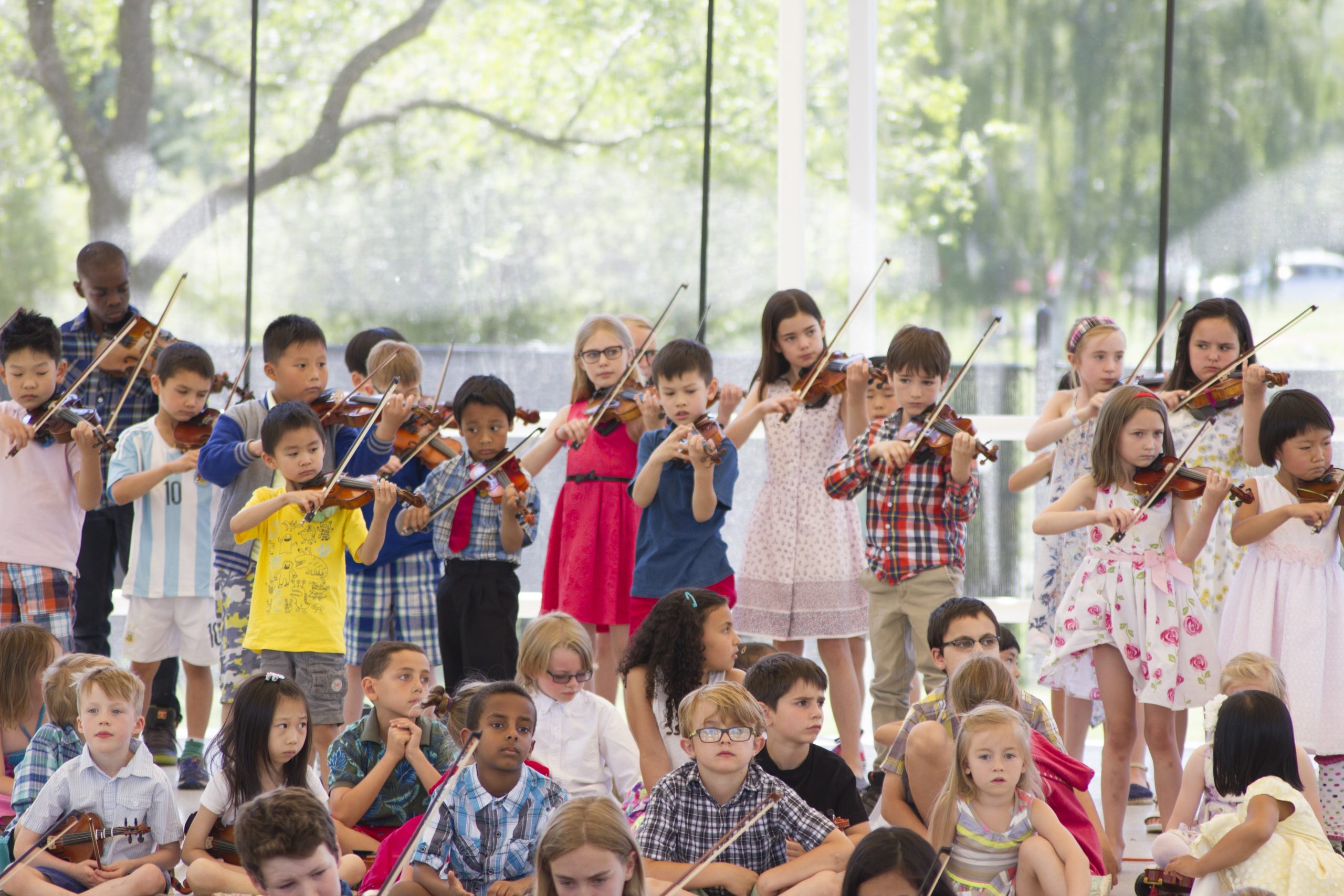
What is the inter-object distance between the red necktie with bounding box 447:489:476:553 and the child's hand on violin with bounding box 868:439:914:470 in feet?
3.65

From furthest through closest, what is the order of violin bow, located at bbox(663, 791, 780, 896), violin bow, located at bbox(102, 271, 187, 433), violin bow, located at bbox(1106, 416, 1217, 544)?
violin bow, located at bbox(102, 271, 187, 433) → violin bow, located at bbox(1106, 416, 1217, 544) → violin bow, located at bbox(663, 791, 780, 896)

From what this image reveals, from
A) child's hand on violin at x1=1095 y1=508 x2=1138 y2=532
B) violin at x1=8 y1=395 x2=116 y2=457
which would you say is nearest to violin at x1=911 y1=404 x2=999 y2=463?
child's hand on violin at x1=1095 y1=508 x2=1138 y2=532

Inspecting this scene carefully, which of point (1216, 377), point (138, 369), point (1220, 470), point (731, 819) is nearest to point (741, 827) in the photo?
point (731, 819)

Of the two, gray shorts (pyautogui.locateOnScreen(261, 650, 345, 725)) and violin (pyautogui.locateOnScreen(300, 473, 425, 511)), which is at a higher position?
violin (pyautogui.locateOnScreen(300, 473, 425, 511))

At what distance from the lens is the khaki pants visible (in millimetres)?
3893

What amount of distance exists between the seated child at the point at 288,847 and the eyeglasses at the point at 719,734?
2.44 feet

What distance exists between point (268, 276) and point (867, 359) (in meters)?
2.52

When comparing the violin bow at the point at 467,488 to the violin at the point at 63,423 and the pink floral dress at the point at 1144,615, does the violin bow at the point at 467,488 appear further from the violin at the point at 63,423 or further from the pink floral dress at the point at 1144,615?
the pink floral dress at the point at 1144,615

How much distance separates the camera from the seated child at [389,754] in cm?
317

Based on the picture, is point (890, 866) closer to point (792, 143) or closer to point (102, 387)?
point (102, 387)

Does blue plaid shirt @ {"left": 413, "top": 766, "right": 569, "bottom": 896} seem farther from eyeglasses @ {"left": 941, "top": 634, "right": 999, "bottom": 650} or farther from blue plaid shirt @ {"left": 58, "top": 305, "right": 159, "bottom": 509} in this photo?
blue plaid shirt @ {"left": 58, "top": 305, "right": 159, "bottom": 509}

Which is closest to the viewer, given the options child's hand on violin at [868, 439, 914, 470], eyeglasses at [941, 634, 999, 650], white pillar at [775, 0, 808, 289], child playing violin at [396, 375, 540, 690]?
eyeglasses at [941, 634, 999, 650]

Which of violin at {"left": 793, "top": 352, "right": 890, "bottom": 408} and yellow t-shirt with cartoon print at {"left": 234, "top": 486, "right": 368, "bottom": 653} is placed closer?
yellow t-shirt with cartoon print at {"left": 234, "top": 486, "right": 368, "bottom": 653}

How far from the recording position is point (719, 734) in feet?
9.33
